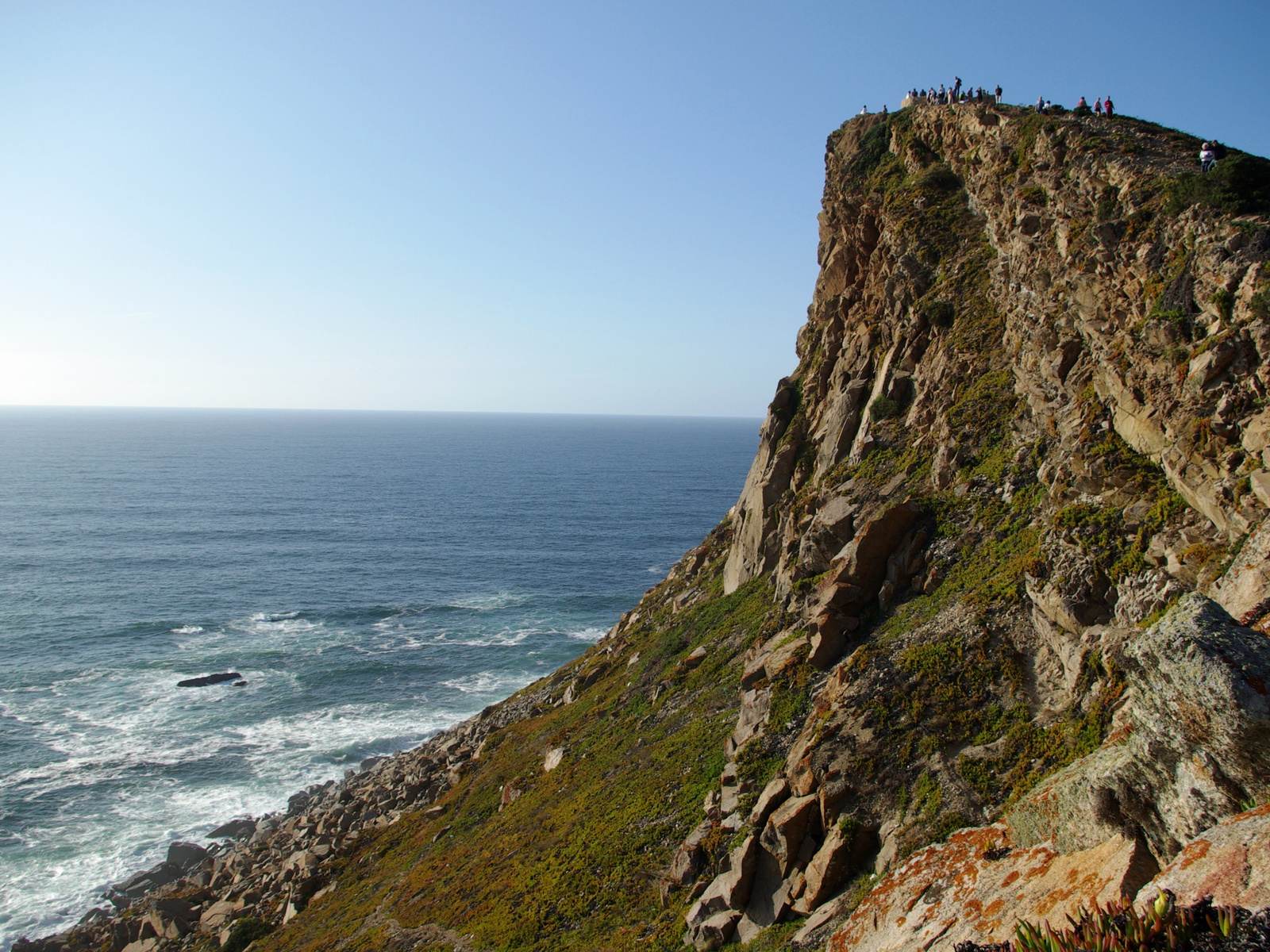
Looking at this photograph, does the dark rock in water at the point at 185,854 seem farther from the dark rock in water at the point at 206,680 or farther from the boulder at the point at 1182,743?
the boulder at the point at 1182,743

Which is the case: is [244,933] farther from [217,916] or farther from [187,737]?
[187,737]

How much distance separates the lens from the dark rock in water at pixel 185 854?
40750 mm

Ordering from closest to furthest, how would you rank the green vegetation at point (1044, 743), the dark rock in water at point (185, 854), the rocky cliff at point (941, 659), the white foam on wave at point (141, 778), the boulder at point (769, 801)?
1. the rocky cliff at point (941, 659)
2. the green vegetation at point (1044, 743)
3. the boulder at point (769, 801)
4. the white foam on wave at point (141, 778)
5. the dark rock in water at point (185, 854)

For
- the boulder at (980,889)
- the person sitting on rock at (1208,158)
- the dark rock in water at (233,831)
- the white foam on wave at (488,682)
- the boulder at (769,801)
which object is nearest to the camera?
the boulder at (980,889)

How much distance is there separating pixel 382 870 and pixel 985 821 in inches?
1129

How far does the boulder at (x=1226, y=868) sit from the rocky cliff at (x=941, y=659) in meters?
0.05

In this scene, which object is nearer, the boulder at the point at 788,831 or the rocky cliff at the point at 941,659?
the rocky cliff at the point at 941,659

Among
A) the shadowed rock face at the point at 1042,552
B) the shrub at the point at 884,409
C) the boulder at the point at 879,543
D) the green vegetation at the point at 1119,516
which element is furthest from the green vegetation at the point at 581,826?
the green vegetation at the point at 1119,516

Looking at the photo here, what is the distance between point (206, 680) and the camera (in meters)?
62.2

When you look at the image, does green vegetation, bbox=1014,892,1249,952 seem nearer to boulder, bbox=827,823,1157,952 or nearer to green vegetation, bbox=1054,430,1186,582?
boulder, bbox=827,823,1157,952

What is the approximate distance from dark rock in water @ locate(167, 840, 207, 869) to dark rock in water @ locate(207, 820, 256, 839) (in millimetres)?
1631

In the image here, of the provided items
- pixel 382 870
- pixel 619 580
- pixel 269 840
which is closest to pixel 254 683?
pixel 269 840

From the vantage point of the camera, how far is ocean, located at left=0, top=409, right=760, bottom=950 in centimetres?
4591

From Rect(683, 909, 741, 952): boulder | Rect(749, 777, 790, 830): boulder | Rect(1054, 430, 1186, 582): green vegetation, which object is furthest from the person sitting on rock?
Rect(683, 909, 741, 952): boulder
